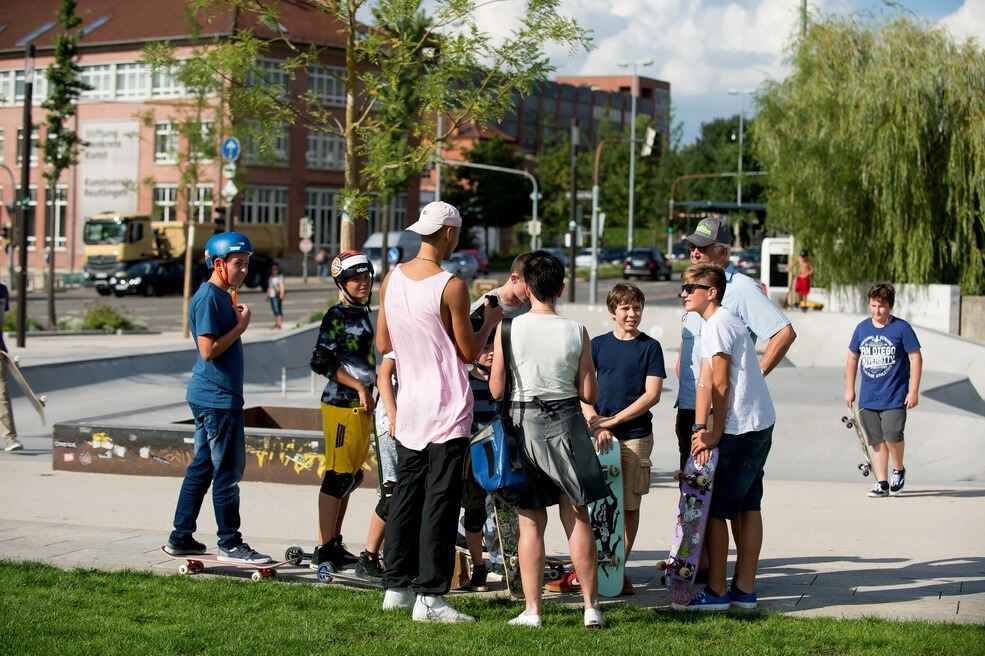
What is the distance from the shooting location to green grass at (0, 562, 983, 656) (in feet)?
15.9

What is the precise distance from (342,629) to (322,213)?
66936 mm

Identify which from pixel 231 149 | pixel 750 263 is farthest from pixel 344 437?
pixel 750 263

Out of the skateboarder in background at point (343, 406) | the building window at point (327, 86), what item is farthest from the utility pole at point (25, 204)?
the building window at point (327, 86)

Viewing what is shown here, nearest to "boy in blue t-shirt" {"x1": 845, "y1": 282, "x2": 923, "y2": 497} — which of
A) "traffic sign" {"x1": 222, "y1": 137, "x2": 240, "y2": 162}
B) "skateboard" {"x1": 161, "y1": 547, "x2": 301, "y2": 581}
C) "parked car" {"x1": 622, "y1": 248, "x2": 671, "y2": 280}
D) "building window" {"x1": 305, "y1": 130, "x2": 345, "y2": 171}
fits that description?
"skateboard" {"x1": 161, "y1": 547, "x2": 301, "y2": 581}

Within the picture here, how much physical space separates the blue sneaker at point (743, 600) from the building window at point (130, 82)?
67282 millimetres

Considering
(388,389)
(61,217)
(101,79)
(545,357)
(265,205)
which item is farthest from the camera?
(61,217)

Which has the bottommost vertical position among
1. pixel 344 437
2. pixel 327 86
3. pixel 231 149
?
pixel 344 437

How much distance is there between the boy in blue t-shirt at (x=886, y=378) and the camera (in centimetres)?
931

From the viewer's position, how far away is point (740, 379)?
5699 millimetres

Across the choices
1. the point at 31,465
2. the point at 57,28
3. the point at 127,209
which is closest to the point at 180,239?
the point at 127,209

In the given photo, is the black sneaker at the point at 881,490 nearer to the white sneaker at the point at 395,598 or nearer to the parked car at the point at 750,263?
→ the white sneaker at the point at 395,598

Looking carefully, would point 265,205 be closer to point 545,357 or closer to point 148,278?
point 148,278

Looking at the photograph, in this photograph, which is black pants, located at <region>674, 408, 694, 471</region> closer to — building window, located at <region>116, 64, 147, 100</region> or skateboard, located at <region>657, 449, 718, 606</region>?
skateboard, located at <region>657, 449, 718, 606</region>

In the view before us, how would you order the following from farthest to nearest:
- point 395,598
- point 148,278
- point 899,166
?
1. point 148,278
2. point 899,166
3. point 395,598
